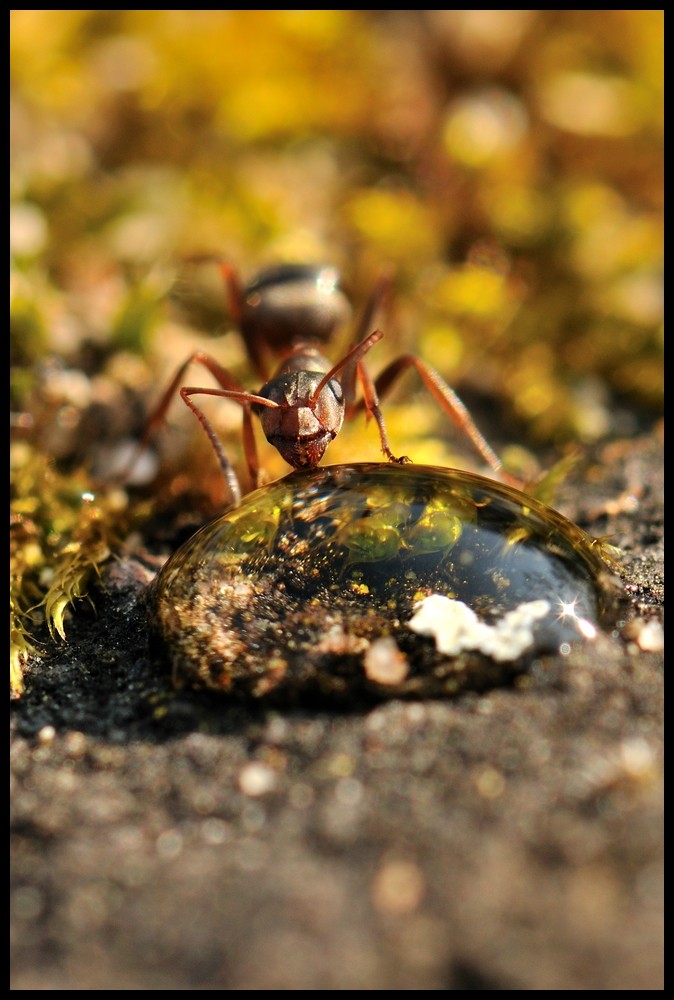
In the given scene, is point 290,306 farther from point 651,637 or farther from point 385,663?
point 651,637

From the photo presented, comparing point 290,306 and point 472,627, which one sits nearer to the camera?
point 472,627

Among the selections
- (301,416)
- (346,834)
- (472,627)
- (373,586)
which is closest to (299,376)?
(301,416)

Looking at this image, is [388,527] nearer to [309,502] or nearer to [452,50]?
[309,502]

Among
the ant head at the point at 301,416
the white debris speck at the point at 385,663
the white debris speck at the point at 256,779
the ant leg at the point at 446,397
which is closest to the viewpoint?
the white debris speck at the point at 256,779

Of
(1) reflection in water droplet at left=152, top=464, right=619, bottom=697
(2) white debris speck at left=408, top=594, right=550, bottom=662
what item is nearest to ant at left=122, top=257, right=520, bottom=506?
(1) reflection in water droplet at left=152, top=464, right=619, bottom=697

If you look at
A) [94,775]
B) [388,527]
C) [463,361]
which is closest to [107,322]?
[463,361]

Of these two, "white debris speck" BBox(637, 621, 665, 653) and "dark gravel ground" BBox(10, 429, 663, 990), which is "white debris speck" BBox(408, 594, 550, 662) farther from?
"white debris speck" BBox(637, 621, 665, 653)

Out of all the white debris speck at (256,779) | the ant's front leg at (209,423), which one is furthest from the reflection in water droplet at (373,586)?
the ant's front leg at (209,423)

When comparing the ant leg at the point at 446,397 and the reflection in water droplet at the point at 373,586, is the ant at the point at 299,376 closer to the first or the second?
the ant leg at the point at 446,397
